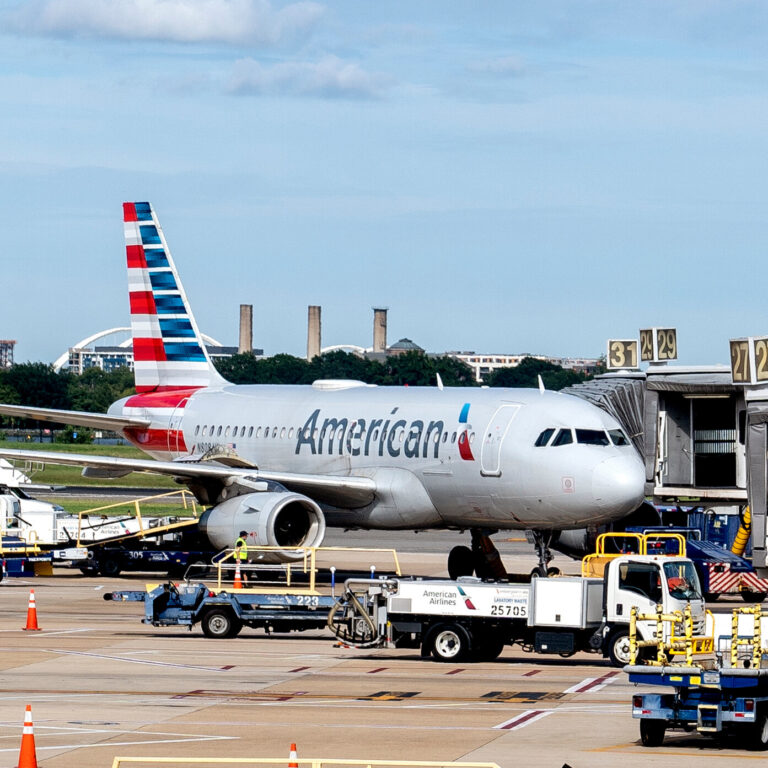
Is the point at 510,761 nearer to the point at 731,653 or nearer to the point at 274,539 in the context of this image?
the point at 731,653

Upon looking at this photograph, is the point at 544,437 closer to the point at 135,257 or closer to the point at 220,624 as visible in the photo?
the point at 220,624

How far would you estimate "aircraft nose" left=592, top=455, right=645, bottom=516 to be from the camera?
34906mm

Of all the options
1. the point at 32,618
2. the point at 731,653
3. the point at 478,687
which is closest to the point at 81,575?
the point at 32,618

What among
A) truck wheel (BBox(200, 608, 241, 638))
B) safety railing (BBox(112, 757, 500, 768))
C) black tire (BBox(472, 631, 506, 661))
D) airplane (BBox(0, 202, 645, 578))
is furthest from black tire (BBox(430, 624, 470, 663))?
airplane (BBox(0, 202, 645, 578))

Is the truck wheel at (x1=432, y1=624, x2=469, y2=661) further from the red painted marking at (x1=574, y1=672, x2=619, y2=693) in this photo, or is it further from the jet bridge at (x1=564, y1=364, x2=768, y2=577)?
the jet bridge at (x1=564, y1=364, x2=768, y2=577)

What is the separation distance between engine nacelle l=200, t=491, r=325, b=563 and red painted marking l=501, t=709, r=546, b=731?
54.7ft

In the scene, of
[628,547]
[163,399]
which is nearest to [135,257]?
[163,399]

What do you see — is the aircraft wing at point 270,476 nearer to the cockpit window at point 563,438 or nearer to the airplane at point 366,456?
the airplane at point 366,456

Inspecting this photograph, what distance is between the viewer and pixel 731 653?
18.2 meters

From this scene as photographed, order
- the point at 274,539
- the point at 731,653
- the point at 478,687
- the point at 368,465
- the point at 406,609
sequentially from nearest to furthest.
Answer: the point at 731,653 → the point at 478,687 → the point at 406,609 → the point at 274,539 → the point at 368,465

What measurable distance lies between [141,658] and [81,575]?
18.3m

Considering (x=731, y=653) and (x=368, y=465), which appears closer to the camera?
(x=731, y=653)

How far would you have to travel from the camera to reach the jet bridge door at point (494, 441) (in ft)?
121

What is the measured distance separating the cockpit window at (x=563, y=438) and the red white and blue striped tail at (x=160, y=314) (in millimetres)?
15776
